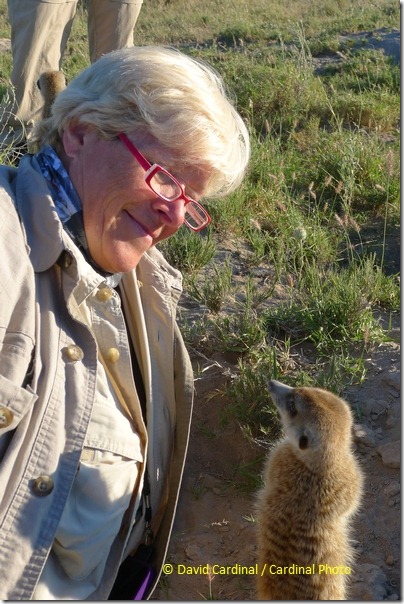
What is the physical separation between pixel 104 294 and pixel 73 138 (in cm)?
56

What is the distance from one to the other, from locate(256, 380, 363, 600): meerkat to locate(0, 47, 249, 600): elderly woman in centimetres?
42

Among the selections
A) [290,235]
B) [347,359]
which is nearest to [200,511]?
[347,359]

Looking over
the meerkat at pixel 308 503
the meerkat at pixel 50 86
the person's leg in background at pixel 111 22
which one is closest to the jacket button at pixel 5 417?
the meerkat at pixel 308 503

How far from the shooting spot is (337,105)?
654 cm

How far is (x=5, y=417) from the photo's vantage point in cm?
210

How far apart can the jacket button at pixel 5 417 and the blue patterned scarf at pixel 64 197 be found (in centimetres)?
71

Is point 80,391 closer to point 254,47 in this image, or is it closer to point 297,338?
point 297,338

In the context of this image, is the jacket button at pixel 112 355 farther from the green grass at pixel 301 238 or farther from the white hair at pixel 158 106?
the green grass at pixel 301 238

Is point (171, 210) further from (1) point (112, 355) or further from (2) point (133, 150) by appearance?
(1) point (112, 355)

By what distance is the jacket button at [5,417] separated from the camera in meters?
2.09

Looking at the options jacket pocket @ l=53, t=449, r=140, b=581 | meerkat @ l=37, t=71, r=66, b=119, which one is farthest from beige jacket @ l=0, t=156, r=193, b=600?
meerkat @ l=37, t=71, r=66, b=119

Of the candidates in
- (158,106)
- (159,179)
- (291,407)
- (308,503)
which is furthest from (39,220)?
(308,503)

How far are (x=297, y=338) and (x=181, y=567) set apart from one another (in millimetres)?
1350

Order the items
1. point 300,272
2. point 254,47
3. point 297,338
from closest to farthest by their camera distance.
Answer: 1. point 297,338
2. point 300,272
3. point 254,47
